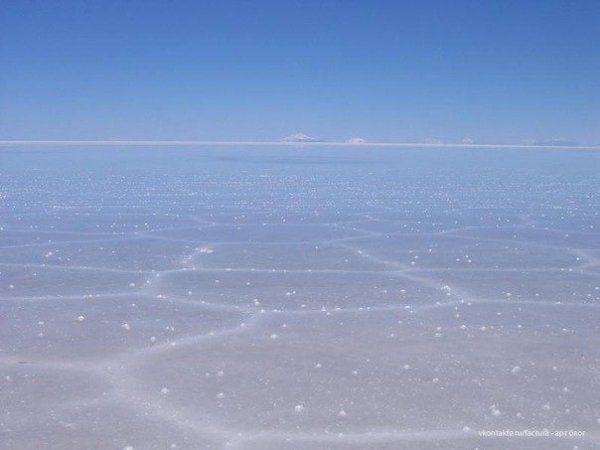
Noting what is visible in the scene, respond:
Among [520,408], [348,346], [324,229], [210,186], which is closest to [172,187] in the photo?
[210,186]

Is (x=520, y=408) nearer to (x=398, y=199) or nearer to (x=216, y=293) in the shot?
(x=216, y=293)

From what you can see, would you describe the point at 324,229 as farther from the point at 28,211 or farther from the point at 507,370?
the point at 507,370

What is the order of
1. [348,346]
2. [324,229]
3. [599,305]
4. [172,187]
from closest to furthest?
[348,346] → [599,305] → [324,229] → [172,187]

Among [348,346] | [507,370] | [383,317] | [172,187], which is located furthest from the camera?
[172,187]

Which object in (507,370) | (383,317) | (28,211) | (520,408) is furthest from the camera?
(28,211)

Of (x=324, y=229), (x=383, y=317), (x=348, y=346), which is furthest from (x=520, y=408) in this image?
(x=324, y=229)

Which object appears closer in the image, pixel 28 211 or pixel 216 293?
pixel 216 293
